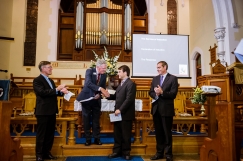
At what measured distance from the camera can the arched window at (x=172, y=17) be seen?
855 centimetres

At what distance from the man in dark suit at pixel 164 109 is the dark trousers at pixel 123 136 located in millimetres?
350

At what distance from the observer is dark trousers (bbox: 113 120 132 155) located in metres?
3.02

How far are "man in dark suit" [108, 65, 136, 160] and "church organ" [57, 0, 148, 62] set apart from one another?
5267mm

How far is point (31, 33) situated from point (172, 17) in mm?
5150

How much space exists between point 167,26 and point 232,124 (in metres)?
7.33

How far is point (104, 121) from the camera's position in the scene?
14.7ft

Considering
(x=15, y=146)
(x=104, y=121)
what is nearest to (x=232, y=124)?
(x=15, y=146)

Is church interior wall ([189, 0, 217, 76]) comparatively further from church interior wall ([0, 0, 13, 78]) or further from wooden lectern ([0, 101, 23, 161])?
church interior wall ([0, 0, 13, 78])

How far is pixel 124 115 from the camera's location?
3.02m

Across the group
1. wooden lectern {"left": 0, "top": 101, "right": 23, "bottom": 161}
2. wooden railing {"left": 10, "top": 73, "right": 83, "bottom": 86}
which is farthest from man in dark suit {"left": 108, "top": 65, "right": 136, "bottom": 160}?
wooden railing {"left": 10, "top": 73, "right": 83, "bottom": 86}

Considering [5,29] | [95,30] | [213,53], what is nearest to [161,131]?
[213,53]

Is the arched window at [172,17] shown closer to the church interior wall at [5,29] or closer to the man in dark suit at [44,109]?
the church interior wall at [5,29]

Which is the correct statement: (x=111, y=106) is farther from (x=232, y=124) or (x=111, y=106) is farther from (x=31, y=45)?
(x=31, y=45)

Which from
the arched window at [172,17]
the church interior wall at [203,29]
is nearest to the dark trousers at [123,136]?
the church interior wall at [203,29]
